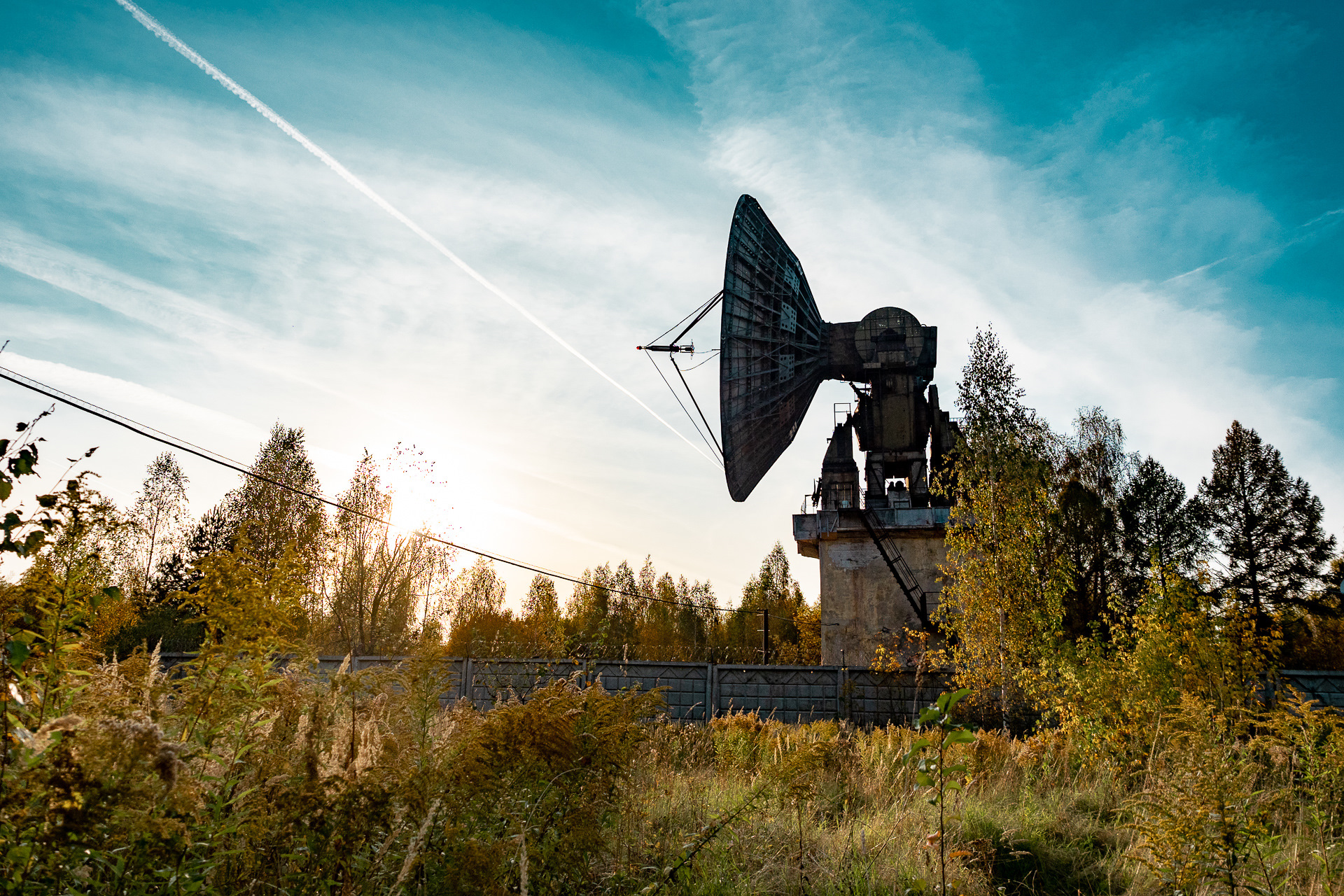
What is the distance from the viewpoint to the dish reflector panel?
85.3 ft

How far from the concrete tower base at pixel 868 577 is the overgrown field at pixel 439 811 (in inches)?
850

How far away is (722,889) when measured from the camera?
4.84m

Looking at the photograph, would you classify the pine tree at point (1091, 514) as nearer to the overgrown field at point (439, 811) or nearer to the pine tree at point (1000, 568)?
the pine tree at point (1000, 568)

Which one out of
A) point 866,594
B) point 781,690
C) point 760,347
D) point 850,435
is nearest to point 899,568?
point 866,594

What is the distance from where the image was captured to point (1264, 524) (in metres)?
39.2

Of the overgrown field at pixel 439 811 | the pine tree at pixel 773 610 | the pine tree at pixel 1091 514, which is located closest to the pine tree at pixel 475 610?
the pine tree at pixel 773 610

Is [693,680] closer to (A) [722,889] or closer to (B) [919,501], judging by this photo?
(B) [919,501]

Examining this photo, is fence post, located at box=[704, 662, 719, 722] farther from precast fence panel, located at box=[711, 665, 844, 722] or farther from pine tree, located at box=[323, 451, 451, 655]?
pine tree, located at box=[323, 451, 451, 655]

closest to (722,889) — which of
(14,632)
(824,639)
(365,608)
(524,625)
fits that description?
(14,632)

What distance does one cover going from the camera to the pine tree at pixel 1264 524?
37938mm

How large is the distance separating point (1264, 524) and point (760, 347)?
29075 millimetres

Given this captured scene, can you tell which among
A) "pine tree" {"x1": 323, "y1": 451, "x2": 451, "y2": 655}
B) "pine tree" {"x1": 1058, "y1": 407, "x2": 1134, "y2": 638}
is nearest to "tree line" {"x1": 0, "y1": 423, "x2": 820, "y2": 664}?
"pine tree" {"x1": 323, "y1": 451, "x2": 451, "y2": 655}

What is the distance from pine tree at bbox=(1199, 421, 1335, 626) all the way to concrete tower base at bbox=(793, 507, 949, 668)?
17.6 m

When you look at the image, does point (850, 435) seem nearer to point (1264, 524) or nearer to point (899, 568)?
point (899, 568)
